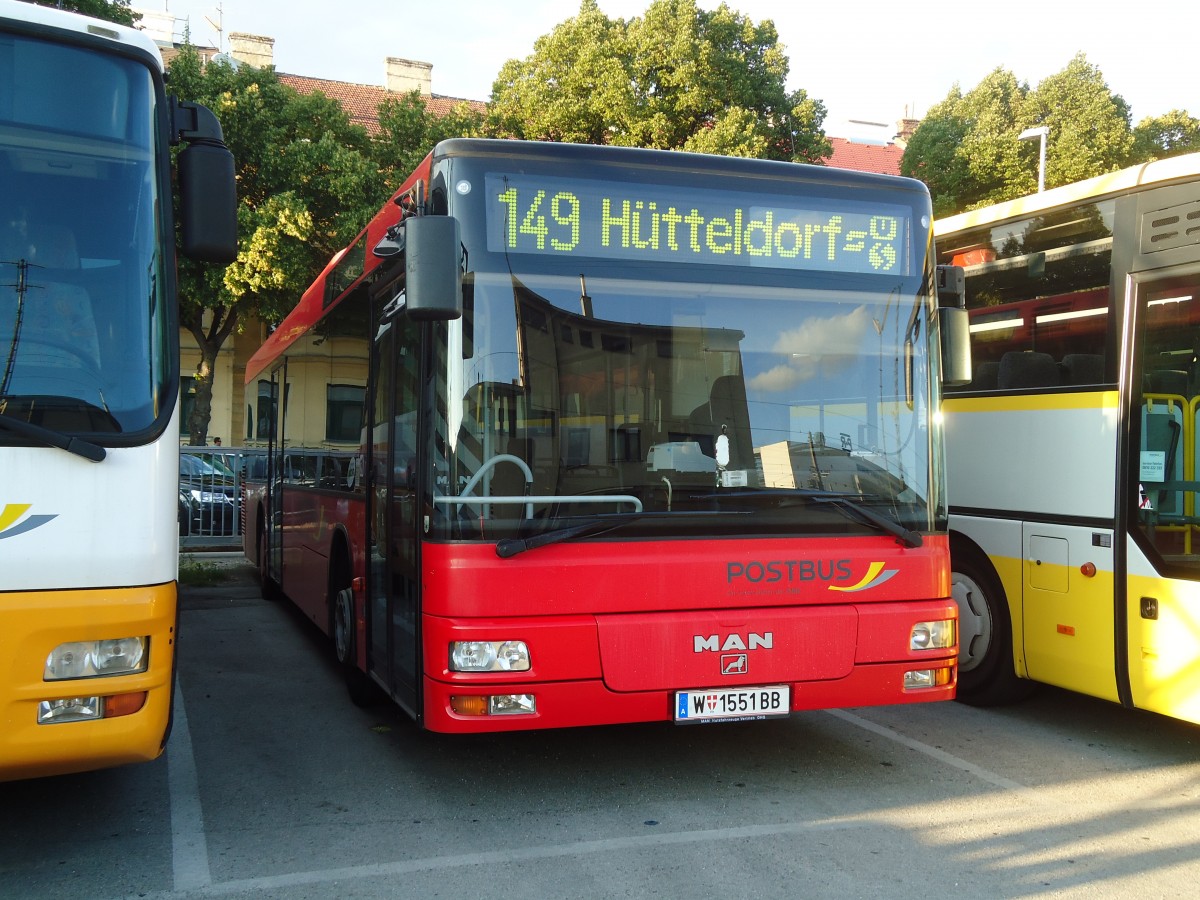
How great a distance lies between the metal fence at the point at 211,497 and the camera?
51.6ft

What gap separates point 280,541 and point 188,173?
6452 mm

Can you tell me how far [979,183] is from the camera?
28938 mm

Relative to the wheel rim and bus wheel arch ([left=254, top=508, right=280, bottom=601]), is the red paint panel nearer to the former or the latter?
the wheel rim

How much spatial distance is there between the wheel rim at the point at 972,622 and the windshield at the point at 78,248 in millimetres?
5196

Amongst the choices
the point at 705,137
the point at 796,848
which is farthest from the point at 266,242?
the point at 796,848

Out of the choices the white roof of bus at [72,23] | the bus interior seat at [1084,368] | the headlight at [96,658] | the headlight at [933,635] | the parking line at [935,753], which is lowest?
the parking line at [935,753]

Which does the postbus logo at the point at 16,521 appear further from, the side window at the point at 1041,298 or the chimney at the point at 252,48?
the chimney at the point at 252,48

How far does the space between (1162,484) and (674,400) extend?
2.92m

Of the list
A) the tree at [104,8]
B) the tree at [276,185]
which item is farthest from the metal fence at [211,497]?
the tree at [276,185]

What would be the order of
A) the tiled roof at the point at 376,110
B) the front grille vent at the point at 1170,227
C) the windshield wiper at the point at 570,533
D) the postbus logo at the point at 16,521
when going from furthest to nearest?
the tiled roof at the point at 376,110 → the front grille vent at the point at 1170,227 → the windshield wiper at the point at 570,533 → the postbus logo at the point at 16,521

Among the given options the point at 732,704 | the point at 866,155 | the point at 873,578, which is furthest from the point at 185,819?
the point at 866,155

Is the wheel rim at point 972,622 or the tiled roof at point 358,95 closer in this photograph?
the wheel rim at point 972,622

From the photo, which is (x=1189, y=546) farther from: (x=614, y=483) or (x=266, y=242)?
(x=266, y=242)

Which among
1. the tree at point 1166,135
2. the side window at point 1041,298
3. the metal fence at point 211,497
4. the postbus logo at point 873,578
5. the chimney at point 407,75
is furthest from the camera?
the chimney at point 407,75
